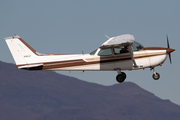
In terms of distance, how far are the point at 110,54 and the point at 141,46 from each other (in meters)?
2.55

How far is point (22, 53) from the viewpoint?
1141 inches

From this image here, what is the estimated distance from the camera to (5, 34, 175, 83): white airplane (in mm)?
27109

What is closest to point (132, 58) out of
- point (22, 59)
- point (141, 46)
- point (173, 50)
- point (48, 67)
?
point (141, 46)

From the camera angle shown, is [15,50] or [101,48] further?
[15,50]

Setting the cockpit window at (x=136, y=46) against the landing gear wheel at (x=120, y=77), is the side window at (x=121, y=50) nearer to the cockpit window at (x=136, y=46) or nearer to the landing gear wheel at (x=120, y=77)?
the cockpit window at (x=136, y=46)

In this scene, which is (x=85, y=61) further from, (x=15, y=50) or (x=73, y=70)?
(x=15, y=50)

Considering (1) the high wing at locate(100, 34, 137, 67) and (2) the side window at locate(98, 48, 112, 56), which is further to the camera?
(2) the side window at locate(98, 48, 112, 56)

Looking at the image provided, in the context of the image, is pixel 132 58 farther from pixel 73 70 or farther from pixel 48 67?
pixel 48 67

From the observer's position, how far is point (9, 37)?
28.7 m

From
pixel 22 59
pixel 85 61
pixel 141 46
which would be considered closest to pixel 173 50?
pixel 141 46

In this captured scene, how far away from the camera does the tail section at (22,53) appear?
28594 mm

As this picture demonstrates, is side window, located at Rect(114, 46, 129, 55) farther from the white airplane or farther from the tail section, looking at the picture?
the tail section

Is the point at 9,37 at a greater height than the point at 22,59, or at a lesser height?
greater

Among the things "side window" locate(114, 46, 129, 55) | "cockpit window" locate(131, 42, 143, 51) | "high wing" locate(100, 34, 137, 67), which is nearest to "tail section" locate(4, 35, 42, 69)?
"high wing" locate(100, 34, 137, 67)
